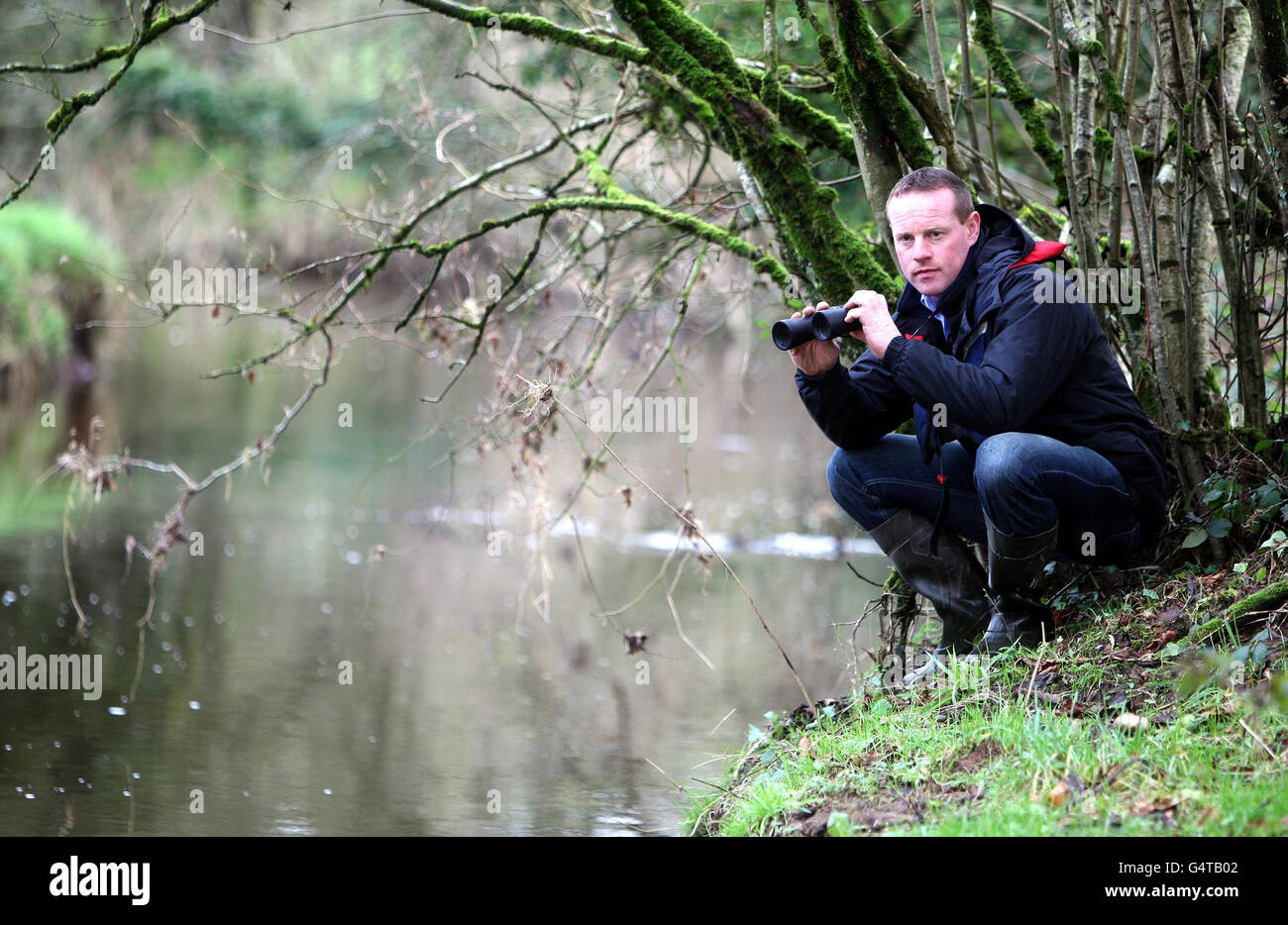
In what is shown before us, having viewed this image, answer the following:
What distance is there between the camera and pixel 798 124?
4.85m

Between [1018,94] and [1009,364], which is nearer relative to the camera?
[1009,364]

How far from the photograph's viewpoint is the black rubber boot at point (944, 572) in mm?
3703

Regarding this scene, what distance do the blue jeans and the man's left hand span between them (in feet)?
1.22

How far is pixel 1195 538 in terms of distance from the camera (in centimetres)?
358

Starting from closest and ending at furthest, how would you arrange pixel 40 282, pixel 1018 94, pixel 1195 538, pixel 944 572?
pixel 1195 538
pixel 944 572
pixel 1018 94
pixel 40 282

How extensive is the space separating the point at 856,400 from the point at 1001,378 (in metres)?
0.51

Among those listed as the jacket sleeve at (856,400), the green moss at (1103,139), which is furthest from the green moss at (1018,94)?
the jacket sleeve at (856,400)

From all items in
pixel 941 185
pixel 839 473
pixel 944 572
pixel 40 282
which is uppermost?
pixel 40 282

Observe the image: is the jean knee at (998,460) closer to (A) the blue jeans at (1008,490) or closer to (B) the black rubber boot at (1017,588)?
(A) the blue jeans at (1008,490)

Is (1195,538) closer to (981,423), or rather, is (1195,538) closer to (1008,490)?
(1008,490)

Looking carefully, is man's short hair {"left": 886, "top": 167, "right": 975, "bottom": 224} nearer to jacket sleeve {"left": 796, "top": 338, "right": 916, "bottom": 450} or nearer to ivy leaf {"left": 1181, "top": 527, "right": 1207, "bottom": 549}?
jacket sleeve {"left": 796, "top": 338, "right": 916, "bottom": 450}

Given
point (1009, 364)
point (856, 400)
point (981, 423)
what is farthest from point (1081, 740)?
point (856, 400)

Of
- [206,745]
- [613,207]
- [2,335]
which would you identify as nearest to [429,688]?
[206,745]

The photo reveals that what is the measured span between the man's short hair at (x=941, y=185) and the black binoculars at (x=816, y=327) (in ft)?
1.16
